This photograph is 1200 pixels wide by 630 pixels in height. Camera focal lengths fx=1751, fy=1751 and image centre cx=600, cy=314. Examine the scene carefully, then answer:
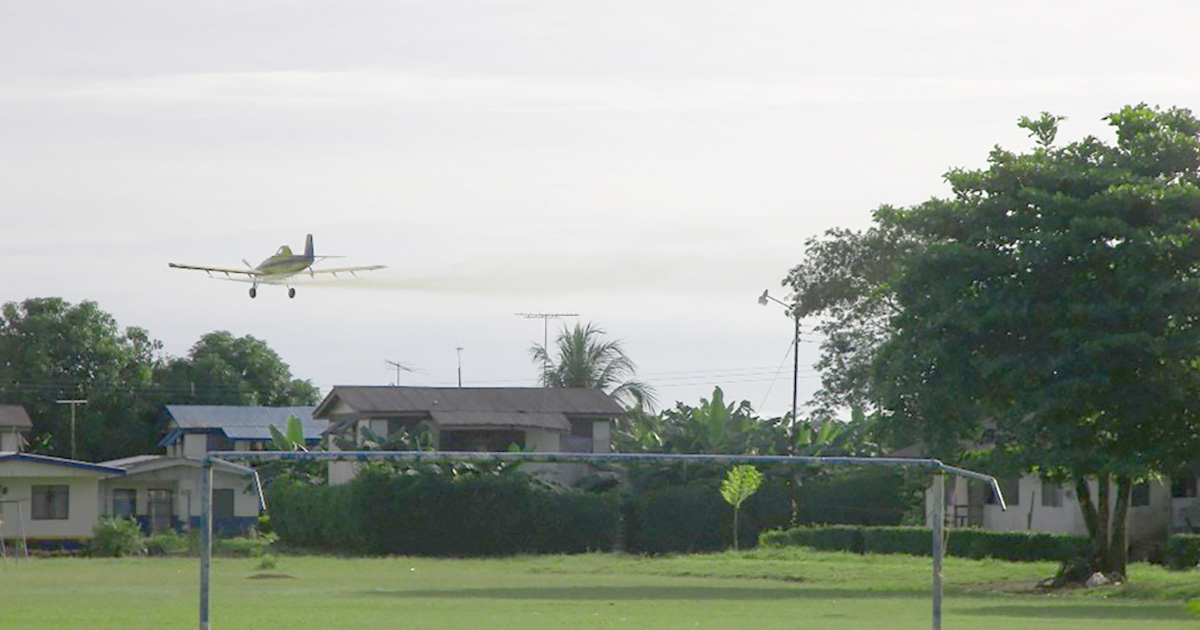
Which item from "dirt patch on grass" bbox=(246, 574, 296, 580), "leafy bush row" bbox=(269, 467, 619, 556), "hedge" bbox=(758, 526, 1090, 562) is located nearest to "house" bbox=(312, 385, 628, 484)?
"leafy bush row" bbox=(269, 467, 619, 556)

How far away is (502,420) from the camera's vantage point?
7238 centimetres

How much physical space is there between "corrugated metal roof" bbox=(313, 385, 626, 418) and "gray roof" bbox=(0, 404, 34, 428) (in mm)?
17319

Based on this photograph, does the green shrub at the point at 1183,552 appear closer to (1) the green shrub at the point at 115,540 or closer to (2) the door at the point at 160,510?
(1) the green shrub at the point at 115,540

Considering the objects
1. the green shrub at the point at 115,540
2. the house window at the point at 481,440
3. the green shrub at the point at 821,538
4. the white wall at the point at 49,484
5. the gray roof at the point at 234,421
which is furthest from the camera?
the gray roof at the point at 234,421

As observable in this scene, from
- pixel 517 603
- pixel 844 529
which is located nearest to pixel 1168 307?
pixel 517 603

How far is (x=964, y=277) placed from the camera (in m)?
40.2

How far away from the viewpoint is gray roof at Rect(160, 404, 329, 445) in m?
84.6

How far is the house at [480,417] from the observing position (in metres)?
71.1

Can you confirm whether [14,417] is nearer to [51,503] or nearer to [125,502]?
[125,502]

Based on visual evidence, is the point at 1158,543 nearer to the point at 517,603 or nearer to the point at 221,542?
the point at 517,603

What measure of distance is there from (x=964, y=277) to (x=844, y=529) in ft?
62.8

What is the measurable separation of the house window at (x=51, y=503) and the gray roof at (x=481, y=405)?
460 inches

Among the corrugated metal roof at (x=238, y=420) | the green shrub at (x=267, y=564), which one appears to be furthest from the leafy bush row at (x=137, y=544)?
the corrugated metal roof at (x=238, y=420)

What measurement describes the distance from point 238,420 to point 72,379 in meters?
10.8
